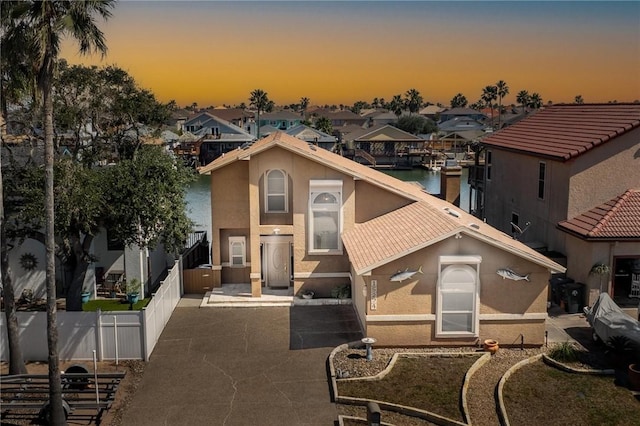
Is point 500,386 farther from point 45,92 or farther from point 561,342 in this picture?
point 45,92

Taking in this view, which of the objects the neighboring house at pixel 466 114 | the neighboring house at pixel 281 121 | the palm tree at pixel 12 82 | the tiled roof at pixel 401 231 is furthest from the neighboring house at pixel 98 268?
the neighboring house at pixel 466 114

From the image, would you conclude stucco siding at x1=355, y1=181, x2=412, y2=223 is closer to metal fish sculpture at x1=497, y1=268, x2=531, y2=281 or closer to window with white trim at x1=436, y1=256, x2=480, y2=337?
window with white trim at x1=436, y1=256, x2=480, y2=337

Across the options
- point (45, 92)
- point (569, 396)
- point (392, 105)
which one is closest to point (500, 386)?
point (569, 396)

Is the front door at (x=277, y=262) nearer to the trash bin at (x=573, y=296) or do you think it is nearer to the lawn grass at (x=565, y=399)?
the lawn grass at (x=565, y=399)

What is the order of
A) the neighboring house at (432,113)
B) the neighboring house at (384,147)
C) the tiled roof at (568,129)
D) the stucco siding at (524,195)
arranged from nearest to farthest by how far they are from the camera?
1. the tiled roof at (568,129)
2. the stucco siding at (524,195)
3. the neighboring house at (384,147)
4. the neighboring house at (432,113)

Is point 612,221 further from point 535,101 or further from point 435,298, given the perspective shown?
point 535,101

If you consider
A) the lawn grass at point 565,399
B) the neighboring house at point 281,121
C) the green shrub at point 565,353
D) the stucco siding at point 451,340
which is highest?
the neighboring house at point 281,121
